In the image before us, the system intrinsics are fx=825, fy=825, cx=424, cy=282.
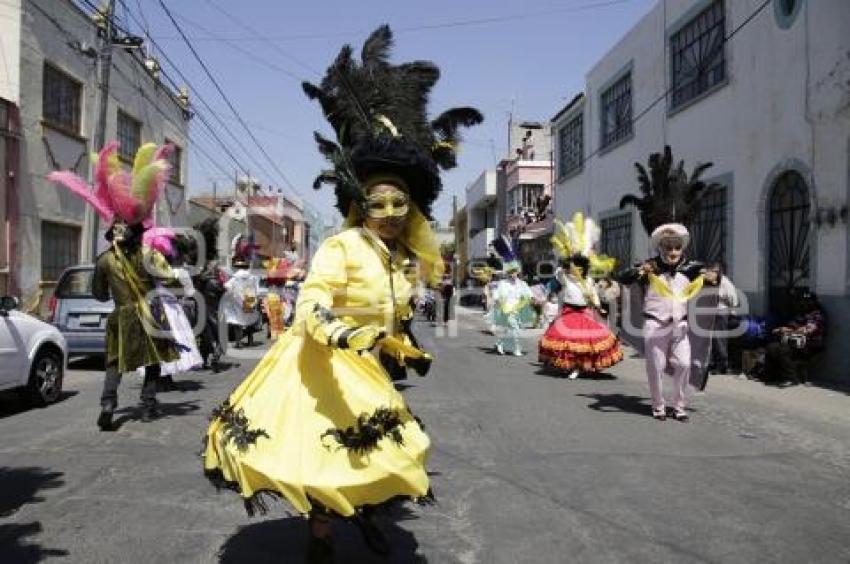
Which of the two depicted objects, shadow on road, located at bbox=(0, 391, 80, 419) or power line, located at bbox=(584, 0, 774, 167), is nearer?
shadow on road, located at bbox=(0, 391, 80, 419)

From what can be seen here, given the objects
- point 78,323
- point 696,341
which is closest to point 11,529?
point 696,341

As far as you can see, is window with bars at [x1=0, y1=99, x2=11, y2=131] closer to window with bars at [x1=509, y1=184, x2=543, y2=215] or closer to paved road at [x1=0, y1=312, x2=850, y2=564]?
paved road at [x1=0, y1=312, x2=850, y2=564]

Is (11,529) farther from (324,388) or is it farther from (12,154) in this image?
(12,154)

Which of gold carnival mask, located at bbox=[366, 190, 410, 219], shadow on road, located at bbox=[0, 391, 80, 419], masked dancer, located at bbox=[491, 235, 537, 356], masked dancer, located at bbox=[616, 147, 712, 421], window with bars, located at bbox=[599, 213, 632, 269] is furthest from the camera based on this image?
window with bars, located at bbox=[599, 213, 632, 269]

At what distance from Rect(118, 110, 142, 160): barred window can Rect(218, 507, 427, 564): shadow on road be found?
19.3 m

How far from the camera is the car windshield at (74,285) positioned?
12.2 metres

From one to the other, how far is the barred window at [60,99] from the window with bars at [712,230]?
510 inches

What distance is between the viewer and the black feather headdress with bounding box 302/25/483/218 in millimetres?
3719

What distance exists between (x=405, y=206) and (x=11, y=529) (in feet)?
8.97

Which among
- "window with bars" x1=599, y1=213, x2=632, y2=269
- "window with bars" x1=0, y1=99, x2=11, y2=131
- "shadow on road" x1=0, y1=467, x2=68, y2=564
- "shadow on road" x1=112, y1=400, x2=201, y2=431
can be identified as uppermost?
"window with bars" x1=0, y1=99, x2=11, y2=131

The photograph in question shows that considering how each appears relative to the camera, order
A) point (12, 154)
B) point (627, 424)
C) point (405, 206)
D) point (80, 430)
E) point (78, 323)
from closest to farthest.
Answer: point (405, 206) → point (80, 430) → point (627, 424) → point (78, 323) → point (12, 154)

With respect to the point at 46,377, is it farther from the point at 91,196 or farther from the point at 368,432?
the point at 368,432

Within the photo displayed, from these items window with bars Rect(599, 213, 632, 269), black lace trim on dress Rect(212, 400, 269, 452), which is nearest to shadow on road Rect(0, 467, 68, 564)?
black lace trim on dress Rect(212, 400, 269, 452)

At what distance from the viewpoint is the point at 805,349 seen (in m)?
11.0
